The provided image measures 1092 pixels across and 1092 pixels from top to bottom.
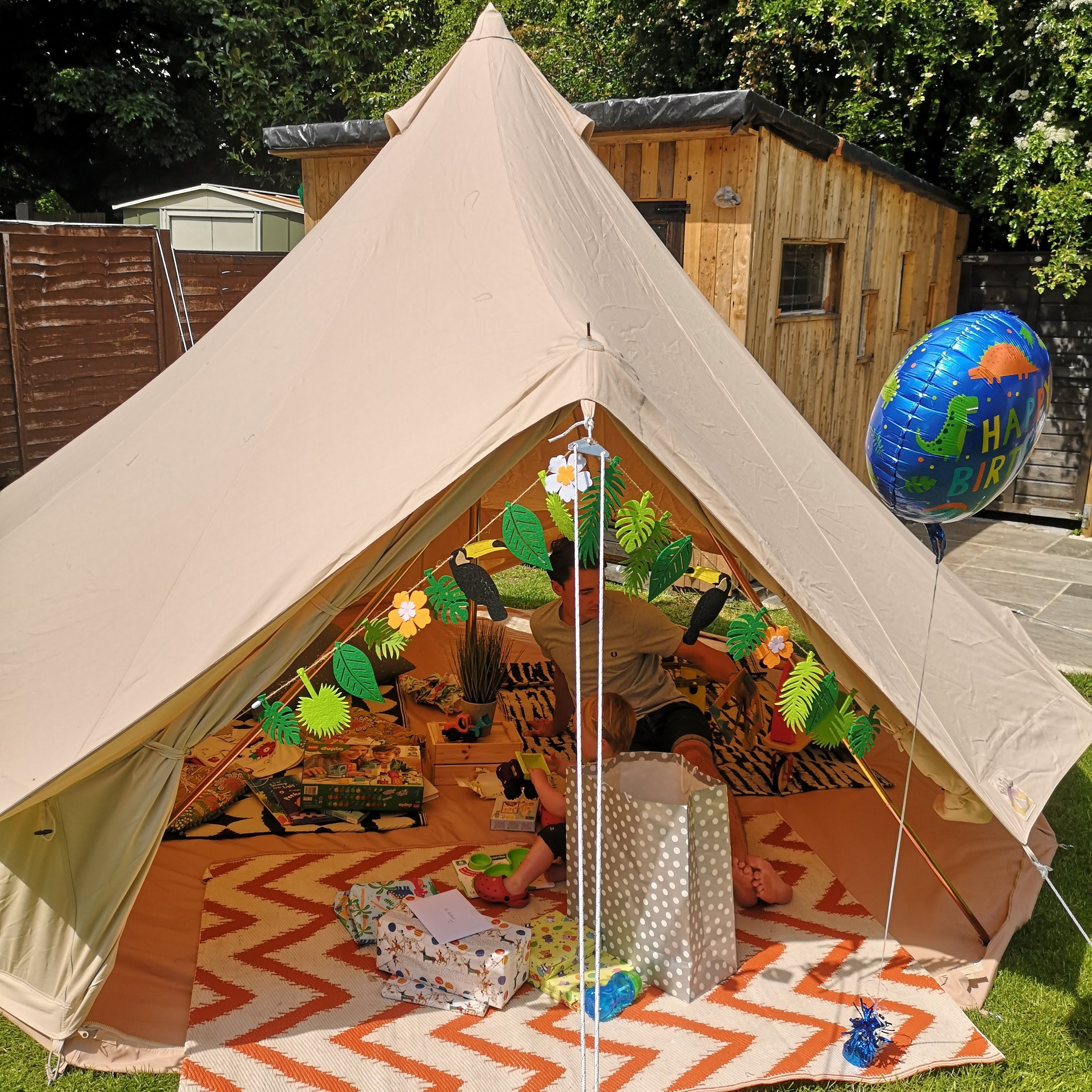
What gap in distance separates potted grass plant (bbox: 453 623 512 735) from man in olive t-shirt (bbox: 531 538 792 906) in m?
0.61

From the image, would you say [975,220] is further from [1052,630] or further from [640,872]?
[640,872]

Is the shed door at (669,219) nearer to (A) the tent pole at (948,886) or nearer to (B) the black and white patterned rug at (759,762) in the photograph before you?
(B) the black and white patterned rug at (759,762)

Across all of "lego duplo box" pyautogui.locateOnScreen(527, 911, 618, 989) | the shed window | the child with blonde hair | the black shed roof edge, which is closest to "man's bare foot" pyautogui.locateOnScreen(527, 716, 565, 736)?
the child with blonde hair

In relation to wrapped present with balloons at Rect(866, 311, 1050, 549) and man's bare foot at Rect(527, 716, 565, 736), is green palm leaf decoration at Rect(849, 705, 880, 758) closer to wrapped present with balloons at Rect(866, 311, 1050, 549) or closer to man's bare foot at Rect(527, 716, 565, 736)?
wrapped present with balloons at Rect(866, 311, 1050, 549)

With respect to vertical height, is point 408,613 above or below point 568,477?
below

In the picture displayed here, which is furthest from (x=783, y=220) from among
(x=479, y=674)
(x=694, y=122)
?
(x=479, y=674)

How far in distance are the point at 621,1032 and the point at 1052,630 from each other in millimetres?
3883

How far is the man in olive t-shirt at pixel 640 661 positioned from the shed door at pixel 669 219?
2.57 m

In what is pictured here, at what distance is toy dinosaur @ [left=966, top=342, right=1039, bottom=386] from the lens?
2.57 m

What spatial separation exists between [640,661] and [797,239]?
3.30 meters

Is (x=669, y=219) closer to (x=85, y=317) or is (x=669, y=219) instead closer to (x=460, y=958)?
(x=85, y=317)

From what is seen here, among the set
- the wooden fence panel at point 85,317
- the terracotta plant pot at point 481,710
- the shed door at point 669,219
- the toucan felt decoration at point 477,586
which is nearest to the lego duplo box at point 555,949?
the toucan felt decoration at point 477,586

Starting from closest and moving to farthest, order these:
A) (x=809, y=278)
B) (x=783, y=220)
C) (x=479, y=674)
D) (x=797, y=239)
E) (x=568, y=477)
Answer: (x=568, y=477), (x=479, y=674), (x=783, y=220), (x=797, y=239), (x=809, y=278)

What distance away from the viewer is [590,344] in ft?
7.88
